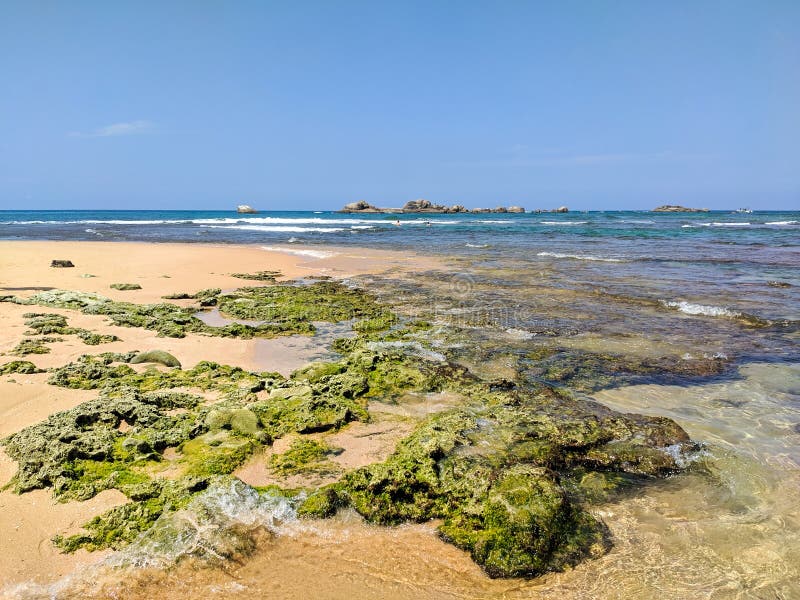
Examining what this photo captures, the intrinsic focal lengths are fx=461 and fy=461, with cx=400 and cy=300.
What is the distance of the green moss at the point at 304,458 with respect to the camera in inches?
162

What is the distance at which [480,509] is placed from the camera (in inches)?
138

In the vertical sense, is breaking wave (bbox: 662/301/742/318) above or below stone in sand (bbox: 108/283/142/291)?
below

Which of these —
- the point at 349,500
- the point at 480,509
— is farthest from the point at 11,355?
the point at 480,509

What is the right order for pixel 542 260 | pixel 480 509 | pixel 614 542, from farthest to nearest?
pixel 542 260 → pixel 480 509 → pixel 614 542

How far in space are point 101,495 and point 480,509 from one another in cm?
295

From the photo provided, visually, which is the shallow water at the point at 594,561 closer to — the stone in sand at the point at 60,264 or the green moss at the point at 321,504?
the green moss at the point at 321,504

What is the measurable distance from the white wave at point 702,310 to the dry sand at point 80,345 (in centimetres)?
858

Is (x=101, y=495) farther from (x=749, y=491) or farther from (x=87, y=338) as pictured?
(x=749, y=491)

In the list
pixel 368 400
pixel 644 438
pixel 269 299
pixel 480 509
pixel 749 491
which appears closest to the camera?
pixel 480 509

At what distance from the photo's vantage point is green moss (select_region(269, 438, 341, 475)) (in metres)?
4.11

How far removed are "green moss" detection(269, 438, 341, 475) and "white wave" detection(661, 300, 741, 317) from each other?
372 inches

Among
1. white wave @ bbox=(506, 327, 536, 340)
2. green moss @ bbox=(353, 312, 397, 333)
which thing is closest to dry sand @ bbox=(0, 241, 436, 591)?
green moss @ bbox=(353, 312, 397, 333)

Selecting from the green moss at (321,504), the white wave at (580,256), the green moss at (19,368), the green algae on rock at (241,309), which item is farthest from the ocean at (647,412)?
the white wave at (580,256)

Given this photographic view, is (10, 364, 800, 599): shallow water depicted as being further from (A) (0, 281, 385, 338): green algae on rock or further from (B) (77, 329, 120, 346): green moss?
(A) (0, 281, 385, 338): green algae on rock
